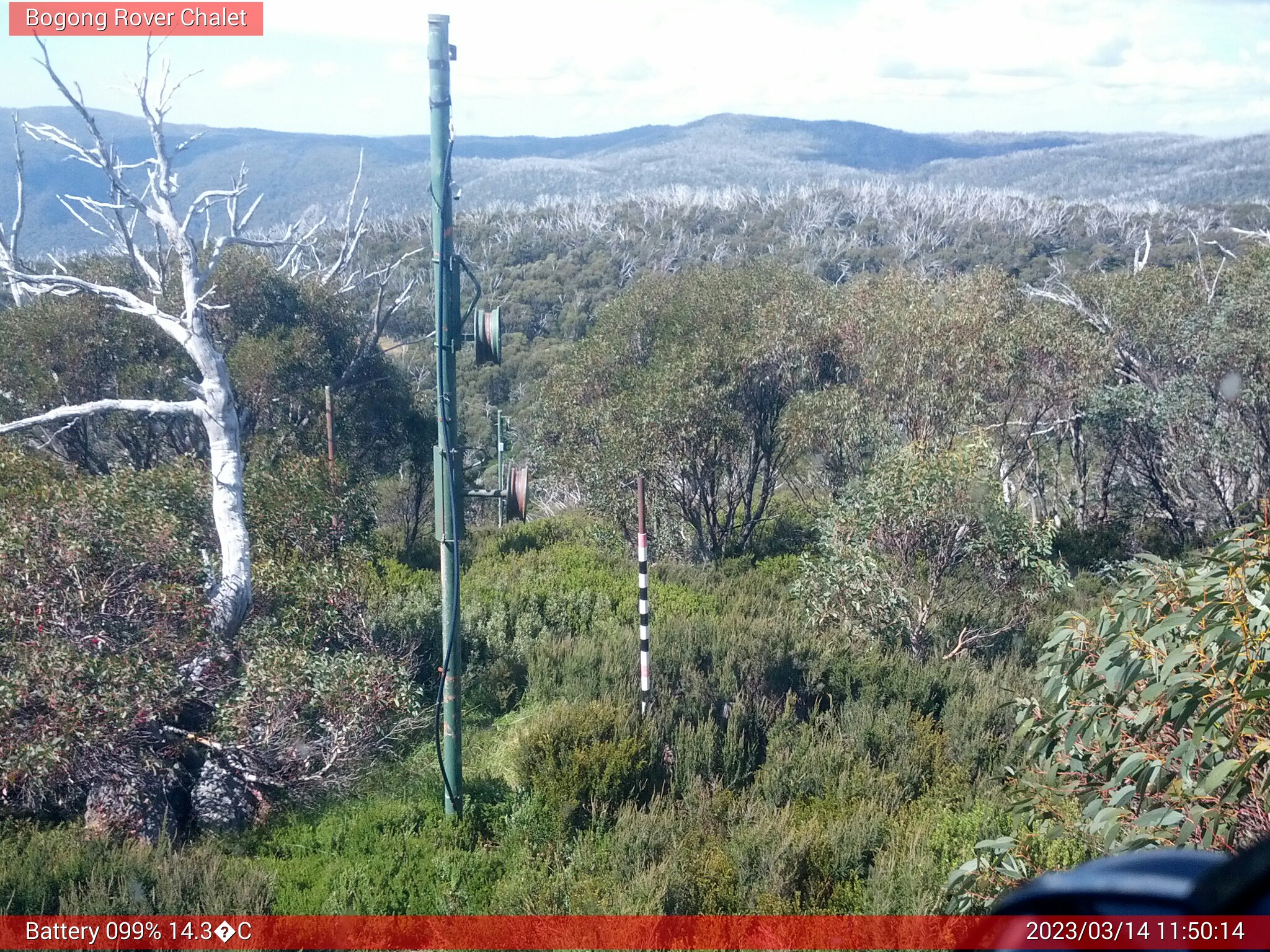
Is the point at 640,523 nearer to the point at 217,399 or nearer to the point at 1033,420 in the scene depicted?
the point at 217,399

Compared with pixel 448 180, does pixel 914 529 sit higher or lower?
lower

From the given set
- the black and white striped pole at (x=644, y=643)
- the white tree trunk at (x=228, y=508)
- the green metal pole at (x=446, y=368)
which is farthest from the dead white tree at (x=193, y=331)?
the black and white striped pole at (x=644, y=643)

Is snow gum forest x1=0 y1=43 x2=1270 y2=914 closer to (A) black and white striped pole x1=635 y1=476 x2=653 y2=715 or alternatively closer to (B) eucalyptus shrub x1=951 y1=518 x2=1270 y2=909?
(B) eucalyptus shrub x1=951 y1=518 x2=1270 y2=909

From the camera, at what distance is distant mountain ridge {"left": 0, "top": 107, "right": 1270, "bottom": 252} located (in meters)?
76.5

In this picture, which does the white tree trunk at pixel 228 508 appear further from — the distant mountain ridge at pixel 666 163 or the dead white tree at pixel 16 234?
the distant mountain ridge at pixel 666 163

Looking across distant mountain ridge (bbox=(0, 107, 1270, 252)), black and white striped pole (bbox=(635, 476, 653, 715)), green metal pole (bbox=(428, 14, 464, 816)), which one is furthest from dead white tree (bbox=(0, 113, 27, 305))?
distant mountain ridge (bbox=(0, 107, 1270, 252))

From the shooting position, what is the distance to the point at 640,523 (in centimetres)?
804

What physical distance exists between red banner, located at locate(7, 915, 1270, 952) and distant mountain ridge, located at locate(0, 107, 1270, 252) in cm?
5690

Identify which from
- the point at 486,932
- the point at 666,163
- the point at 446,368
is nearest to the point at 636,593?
the point at 446,368

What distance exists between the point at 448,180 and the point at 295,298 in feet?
33.1

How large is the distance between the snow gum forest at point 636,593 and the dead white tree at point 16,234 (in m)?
0.13

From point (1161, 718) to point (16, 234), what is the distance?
9.85 meters

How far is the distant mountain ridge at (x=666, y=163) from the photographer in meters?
76.5

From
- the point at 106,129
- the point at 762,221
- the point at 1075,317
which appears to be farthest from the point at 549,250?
the point at 106,129
